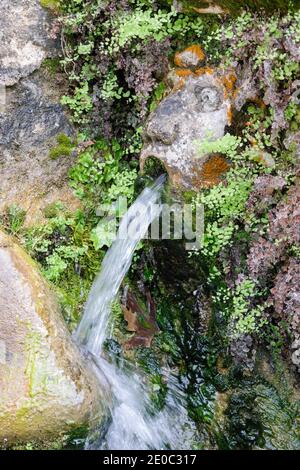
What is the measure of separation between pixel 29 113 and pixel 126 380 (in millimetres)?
2248

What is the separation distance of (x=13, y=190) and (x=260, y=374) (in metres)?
2.44

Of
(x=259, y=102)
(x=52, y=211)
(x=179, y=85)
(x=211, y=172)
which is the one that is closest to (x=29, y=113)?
(x=52, y=211)

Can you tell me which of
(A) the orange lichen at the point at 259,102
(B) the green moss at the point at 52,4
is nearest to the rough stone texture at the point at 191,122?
(A) the orange lichen at the point at 259,102

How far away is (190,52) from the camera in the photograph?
13.5 feet

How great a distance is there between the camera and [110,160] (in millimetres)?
4754

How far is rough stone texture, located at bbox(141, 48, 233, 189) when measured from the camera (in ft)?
13.0

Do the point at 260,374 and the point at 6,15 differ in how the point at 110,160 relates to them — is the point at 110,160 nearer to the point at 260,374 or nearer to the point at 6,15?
the point at 6,15

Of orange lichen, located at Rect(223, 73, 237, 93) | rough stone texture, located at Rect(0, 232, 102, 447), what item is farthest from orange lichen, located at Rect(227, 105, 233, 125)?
rough stone texture, located at Rect(0, 232, 102, 447)

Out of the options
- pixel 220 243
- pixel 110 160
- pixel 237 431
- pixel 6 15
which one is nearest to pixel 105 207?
pixel 110 160

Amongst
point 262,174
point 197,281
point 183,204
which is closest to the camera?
point 262,174

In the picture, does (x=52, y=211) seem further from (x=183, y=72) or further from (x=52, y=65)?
(x=183, y=72)

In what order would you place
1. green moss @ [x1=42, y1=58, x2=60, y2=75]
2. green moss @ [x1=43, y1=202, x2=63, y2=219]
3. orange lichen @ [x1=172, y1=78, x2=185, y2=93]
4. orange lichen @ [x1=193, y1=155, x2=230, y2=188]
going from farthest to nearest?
green moss @ [x1=43, y1=202, x2=63, y2=219], green moss @ [x1=42, y1=58, x2=60, y2=75], orange lichen @ [x1=172, y1=78, x2=185, y2=93], orange lichen @ [x1=193, y1=155, x2=230, y2=188]

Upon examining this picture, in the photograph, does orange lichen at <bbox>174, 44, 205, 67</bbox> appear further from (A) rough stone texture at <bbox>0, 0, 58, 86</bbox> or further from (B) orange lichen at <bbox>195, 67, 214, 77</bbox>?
(A) rough stone texture at <bbox>0, 0, 58, 86</bbox>

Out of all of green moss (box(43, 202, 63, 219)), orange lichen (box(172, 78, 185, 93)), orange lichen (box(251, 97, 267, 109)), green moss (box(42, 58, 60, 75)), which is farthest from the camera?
green moss (box(43, 202, 63, 219))
